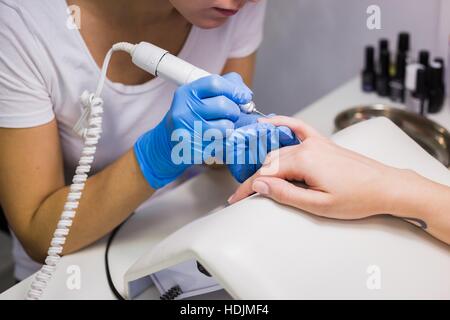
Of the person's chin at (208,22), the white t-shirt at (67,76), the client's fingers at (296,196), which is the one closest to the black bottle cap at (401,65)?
the white t-shirt at (67,76)

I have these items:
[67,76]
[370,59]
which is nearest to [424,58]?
[370,59]

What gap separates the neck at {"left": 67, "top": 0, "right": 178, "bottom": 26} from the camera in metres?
0.86

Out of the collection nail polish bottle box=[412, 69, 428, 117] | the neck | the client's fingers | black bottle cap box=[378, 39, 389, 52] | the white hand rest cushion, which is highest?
the neck

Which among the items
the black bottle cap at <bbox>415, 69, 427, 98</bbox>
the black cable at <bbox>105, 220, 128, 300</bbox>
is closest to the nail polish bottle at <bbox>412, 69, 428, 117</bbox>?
the black bottle cap at <bbox>415, 69, 427, 98</bbox>

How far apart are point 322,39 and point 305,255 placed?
106 centimetres

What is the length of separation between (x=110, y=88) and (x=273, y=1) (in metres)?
0.80

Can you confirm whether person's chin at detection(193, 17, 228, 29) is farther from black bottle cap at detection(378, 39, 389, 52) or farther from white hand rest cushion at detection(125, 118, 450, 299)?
black bottle cap at detection(378, 39, 389, 52)

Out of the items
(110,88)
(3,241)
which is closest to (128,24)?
(110,88)

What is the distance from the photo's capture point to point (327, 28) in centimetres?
147

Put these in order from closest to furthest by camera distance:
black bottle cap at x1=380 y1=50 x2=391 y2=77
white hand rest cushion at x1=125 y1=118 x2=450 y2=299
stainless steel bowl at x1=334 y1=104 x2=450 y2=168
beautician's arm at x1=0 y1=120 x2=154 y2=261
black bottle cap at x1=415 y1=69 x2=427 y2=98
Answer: white hand rest cushion at x1=125 y1=118 x2=450 y2=299
beautician's arm at x1=0 y1=120 x2=154 y2=261
stainless steel bowl at x1=334 y1=104 x2=450 y2=168
black bottle cap at x1=415 y1=69 x2=427 y2=98
black bottle cap at x1=380 y1=50 x2=391 y2=77

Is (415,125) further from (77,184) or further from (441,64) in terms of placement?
(77,184)

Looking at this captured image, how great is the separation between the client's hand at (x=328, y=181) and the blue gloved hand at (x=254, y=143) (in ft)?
0.12

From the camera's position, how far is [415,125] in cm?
109

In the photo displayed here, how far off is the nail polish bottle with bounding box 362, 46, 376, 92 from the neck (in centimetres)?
61
